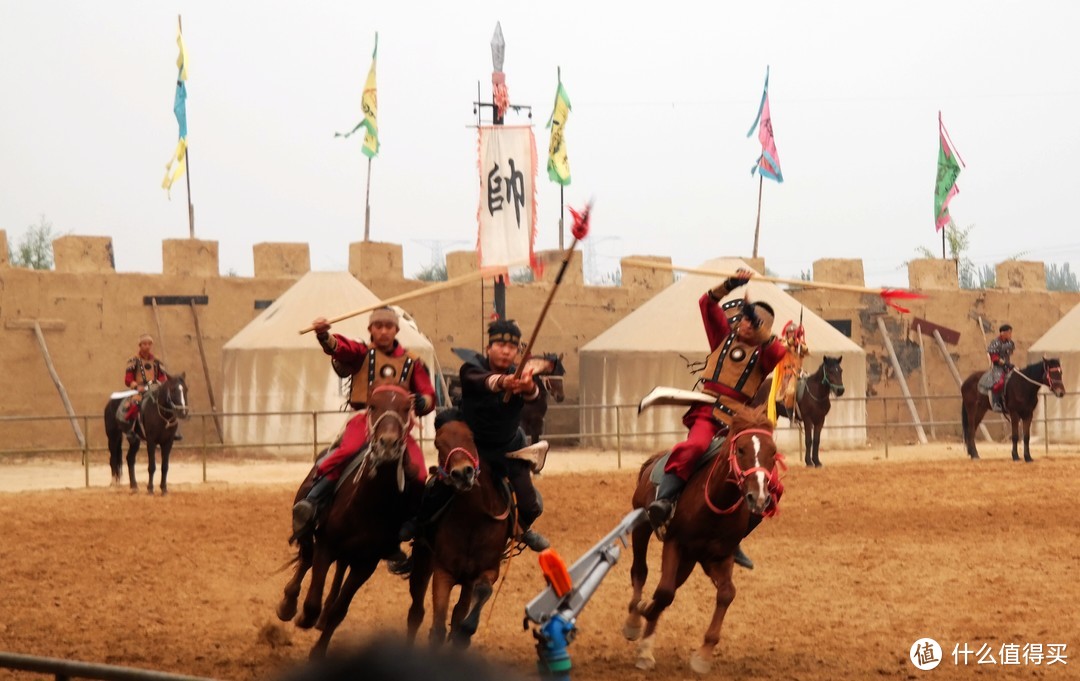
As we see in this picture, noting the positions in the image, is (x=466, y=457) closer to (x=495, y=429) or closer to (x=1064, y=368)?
(x=495, y=429)

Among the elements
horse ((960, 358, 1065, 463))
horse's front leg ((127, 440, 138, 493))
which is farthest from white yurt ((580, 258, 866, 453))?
horse's front leg ((127, 440, 138, 493))

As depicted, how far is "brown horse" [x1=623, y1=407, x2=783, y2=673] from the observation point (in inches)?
304

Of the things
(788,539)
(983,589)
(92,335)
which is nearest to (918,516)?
(788,539)

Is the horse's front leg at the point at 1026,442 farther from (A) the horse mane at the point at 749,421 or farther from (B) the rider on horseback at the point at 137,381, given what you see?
(A) the horse mane at the point at 749,421

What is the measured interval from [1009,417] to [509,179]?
10.3 metres

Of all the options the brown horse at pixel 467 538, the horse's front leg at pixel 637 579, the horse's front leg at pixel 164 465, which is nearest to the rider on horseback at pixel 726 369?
the horse's front leg at pixel 637 579

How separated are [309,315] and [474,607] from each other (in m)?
19.4

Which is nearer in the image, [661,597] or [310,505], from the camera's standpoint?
[310,505]

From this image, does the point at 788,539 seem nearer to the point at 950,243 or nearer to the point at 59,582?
the point at 59,582

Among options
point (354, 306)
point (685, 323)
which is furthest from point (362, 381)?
point (685, 323)

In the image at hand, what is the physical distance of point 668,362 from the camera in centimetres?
2738

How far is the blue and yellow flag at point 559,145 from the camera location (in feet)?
108

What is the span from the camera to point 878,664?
323 inches

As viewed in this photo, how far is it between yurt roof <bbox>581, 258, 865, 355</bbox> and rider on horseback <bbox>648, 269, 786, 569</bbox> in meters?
18.1
